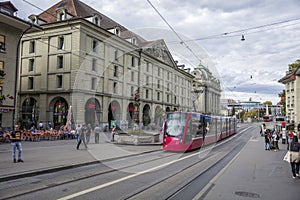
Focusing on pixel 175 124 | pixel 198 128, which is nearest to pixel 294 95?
pixel 198 128

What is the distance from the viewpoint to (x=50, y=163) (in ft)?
37.6

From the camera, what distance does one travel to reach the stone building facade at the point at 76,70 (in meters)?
37.4

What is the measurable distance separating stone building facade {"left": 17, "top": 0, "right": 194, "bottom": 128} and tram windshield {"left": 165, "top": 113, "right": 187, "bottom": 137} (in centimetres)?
1829

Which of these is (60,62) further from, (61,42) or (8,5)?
(8,5)

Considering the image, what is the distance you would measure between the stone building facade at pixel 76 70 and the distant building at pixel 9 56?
5.62 meters

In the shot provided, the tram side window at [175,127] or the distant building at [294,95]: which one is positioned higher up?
the distant building at [294,95]

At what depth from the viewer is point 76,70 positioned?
122ft

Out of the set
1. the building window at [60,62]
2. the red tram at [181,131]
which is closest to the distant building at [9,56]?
the building window at [60,62]

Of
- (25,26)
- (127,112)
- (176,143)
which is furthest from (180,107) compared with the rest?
(176,143)

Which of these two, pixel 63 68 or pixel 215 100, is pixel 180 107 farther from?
pixel 63 68

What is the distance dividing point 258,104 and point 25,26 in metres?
81.7

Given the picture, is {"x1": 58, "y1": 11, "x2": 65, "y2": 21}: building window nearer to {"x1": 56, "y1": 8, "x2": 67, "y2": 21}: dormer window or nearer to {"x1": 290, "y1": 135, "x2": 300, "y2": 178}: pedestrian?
{"x1": 56, "y1": 8, "x2": 67, "y2": 21}: dormer window

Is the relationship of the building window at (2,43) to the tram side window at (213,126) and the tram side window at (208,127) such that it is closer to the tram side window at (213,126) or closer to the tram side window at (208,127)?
the tram side window at (208,127)

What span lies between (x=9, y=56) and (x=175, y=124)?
20.6m
